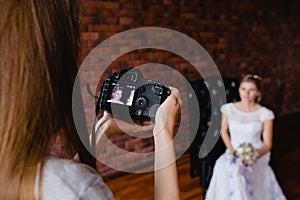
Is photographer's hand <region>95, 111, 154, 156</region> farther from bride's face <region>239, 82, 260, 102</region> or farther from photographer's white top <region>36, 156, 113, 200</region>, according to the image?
bride's face <region>239, 82, 260, 102</region>

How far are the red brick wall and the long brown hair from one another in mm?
2070

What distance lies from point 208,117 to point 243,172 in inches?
25.6

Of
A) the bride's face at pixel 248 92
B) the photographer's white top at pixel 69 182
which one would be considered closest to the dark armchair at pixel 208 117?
the bride's face at pixel 248 92

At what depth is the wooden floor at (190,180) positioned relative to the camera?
123 inches

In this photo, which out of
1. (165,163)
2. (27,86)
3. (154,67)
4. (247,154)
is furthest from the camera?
(154,67)

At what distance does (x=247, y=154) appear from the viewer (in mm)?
2645

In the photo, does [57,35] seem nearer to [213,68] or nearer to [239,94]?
[239,94]

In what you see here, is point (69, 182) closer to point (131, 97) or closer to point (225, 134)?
point (131, 97)

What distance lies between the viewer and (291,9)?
17.5ft

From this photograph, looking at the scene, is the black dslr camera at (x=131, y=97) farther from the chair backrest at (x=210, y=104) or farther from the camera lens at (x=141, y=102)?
Answer: the chair backrest at (x=210, y=104)

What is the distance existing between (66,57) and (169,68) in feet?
10.8

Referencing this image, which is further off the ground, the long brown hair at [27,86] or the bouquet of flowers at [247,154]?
the long brown hair at [27,86]

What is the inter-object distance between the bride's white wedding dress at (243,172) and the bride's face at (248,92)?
0.12 m

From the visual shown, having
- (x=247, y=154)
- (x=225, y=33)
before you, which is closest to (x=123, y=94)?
(x=247, y=154)
